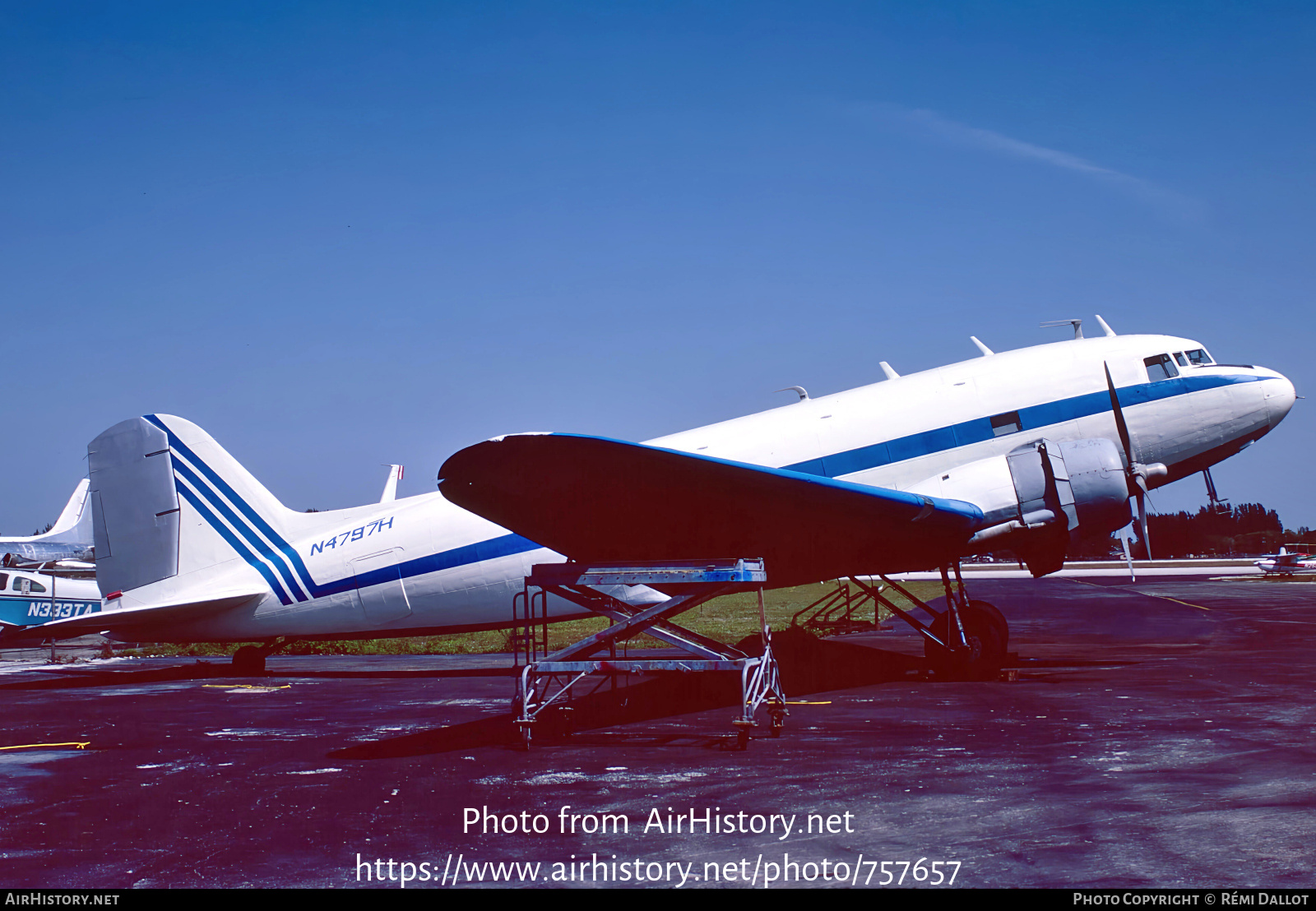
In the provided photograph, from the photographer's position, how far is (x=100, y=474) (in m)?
17.0

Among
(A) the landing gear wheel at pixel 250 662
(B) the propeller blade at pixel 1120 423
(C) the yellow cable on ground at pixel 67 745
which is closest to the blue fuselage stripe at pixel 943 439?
(B) the propeller blade at pixel 1120 423

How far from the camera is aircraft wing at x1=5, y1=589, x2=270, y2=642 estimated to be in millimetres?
15302

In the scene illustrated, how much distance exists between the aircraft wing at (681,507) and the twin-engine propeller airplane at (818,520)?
0.26ft

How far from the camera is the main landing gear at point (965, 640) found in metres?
14.6

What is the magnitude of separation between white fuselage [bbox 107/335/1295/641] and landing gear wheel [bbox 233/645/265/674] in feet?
5.49

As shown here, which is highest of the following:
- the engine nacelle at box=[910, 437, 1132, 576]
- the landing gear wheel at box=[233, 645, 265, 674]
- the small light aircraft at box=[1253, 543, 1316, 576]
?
the engine nacelle at box=[910, 437, 1132, 576]

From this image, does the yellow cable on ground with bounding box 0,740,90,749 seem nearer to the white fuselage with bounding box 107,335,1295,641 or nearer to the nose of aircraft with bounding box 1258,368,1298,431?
the white fuselage with bounding box 107,335,1295,641

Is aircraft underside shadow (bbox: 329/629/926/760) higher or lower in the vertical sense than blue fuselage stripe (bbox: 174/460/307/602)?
lower

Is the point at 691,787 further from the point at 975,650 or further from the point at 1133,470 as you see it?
the point at 1133,470

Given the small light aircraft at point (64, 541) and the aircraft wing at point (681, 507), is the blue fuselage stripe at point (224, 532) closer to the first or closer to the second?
the aircraft wing at point (681, 507)

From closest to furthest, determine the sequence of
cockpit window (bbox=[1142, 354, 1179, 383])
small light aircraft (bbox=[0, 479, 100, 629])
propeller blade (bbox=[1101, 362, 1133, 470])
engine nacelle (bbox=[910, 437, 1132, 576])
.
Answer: engine nacelle (bbox=[910, 437, 1132, 576]) < propeller blade (bbox=[1101, 362, 1133, 470]) < cockpit window (bbox=[1142, 354, 1179, 383]) < small light aircraft (bbox=[0, 479, 100, 629])

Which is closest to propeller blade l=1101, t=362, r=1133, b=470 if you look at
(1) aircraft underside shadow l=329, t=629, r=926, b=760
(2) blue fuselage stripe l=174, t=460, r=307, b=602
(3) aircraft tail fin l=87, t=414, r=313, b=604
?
(1) aircraft underside shadow l=329, t=629, r=926, b=760

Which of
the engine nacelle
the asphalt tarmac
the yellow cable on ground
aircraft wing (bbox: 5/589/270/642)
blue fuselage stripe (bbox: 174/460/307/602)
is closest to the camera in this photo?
the asphalt tarmac

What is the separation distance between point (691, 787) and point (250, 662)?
13104 millimetres
